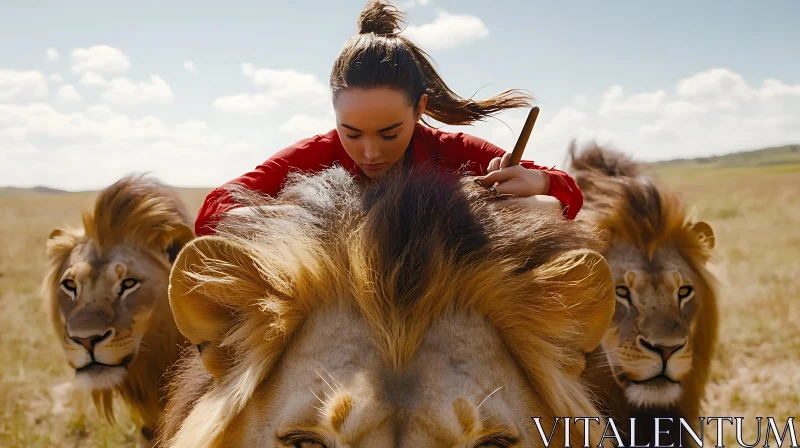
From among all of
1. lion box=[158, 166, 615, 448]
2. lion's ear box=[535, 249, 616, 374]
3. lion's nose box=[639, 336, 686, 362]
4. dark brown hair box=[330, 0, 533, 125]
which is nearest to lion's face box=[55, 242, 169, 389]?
dark brown hair box=[330, 0, 533, 125]

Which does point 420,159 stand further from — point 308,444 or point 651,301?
point 651,301

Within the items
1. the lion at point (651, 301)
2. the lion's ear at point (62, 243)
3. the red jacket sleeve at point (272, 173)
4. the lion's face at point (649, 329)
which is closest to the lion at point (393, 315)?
the red jacket sleeve at point (272, 173)

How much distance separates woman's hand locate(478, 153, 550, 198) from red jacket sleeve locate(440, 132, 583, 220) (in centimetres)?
11

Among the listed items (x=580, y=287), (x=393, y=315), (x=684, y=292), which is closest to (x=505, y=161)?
(x=580, y=287)

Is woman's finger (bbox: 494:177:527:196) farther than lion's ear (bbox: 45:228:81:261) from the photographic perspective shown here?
No

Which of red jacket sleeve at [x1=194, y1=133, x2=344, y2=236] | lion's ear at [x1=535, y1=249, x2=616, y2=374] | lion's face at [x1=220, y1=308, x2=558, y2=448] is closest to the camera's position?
lion's face at [x1=220, y1=308, x2=558, y2=448]

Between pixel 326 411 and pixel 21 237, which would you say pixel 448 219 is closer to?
pixel 326 411

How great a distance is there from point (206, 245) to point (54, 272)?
3363 millimetres

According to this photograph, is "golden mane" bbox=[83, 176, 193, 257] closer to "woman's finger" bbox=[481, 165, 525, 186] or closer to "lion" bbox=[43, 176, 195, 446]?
"lion" bbox=[43, 176, 195, 446]

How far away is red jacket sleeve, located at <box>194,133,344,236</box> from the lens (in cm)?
234

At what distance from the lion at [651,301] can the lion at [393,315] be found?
189cm

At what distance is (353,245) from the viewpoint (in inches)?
70.8

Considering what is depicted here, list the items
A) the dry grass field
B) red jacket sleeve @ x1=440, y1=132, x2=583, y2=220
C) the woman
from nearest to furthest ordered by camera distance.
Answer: red jacket sleeve @ x1=440, y1=132, x2=583, y2=220 < the woman < the dry grass field

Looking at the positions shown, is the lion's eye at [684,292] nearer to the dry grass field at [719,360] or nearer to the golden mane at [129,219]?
the dry grass field at [719,360]
